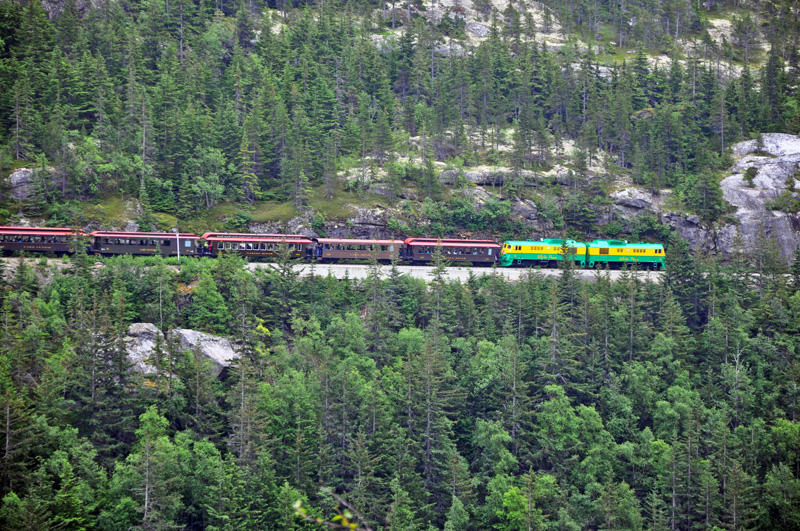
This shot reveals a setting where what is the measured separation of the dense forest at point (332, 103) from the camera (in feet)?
271

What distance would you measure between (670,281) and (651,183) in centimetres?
2526

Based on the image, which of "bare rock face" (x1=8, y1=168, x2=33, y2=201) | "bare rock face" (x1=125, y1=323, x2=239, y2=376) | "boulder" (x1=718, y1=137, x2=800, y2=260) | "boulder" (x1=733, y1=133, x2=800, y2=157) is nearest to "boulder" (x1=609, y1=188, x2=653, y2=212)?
"boulder" (x1=718, y1=137, x2=800, y2=260)

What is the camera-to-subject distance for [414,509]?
158ft

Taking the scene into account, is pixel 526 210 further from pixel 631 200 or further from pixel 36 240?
pixel 36 240

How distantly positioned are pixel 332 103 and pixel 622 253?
4670 centimetres

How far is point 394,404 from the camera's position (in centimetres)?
5456

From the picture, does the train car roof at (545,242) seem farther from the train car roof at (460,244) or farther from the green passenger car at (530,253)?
the train car roof at (460,244)

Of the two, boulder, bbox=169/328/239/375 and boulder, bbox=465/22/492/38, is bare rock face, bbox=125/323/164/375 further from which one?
boulder, bbox=465/22/492/38

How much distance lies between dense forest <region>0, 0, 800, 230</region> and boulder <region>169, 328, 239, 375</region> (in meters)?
25.1

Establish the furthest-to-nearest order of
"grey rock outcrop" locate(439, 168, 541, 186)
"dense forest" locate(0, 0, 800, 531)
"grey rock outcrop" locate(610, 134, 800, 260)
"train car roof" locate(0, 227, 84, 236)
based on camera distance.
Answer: "grey rock outcrop" locate(439, 168, 541, 186), "grey rock outcrop" locate(610, 134, 800, 260), "train car roof" locate(0, 227, 84, 236), "dense forest" locate(0, 0, 800, 531)

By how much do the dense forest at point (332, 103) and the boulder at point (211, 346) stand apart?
25.1 meters

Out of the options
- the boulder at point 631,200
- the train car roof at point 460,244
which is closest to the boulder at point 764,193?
the boulder at point 631,200

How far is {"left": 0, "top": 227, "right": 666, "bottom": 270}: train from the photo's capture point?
6550 centimetres

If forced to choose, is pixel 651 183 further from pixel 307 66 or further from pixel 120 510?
pixel 120 510
